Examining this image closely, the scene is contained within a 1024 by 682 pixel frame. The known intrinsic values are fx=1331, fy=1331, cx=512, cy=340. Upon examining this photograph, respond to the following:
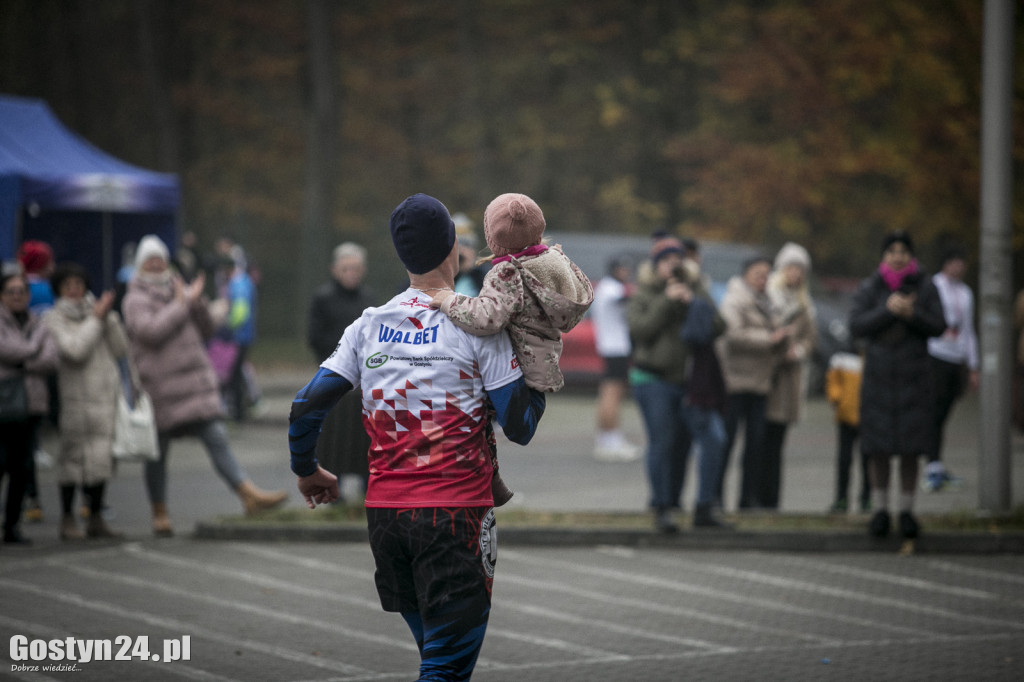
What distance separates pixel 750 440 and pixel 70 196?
936 cm

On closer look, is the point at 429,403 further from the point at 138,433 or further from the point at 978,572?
the point at 138,433

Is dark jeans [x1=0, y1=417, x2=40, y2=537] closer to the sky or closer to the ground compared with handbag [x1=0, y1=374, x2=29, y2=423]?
closer to the ground

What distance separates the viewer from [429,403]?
401cm

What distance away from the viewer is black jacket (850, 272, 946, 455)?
8.46 meters

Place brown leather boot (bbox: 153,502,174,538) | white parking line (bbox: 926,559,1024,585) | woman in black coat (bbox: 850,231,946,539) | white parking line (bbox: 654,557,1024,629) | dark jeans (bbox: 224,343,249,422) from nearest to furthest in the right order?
white parking line (bbox: 654,557,1024,629) < white parking line (bbox: 926,559,1024,585) < woman in black coat (bbox: 850,231,946,539) < brown leather boot (bbox: 153,502,174,538) < dark jeans (bbox: 224,343,249,422)

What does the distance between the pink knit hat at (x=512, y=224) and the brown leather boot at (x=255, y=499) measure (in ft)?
18.7

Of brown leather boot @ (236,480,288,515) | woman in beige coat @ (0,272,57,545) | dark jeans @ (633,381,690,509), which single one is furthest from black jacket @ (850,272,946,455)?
woman in beige coat @ (0,272,57,545)

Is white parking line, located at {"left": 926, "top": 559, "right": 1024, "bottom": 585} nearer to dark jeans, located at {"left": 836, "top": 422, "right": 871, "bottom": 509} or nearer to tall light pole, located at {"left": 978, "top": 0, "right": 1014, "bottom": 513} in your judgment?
tall light pole, located at {"left": 978, "top": 0, "right": 1014, "bottom": 513}

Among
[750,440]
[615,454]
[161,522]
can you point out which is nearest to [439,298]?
[161,522]

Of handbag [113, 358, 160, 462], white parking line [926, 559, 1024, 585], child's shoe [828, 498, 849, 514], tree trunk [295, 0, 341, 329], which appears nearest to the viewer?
white parking line [926, 559, 1024, 585]

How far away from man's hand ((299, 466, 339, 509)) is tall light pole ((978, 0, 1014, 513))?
20.7ft

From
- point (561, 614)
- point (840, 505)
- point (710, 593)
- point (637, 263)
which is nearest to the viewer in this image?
point (561, 614)

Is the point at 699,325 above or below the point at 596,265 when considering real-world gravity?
below

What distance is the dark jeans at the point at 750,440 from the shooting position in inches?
387
